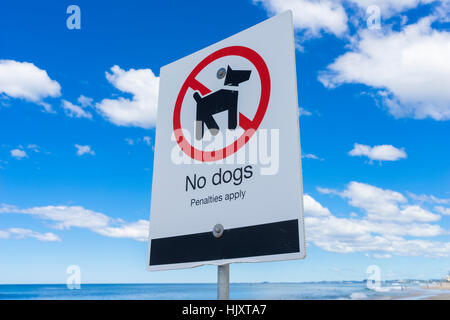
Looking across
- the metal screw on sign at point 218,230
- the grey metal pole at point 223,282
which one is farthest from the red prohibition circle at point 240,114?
the grey metal pole at point 223,282

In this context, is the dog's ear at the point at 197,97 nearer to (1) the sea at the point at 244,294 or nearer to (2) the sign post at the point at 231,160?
(2) the sign post at the point at 231,160

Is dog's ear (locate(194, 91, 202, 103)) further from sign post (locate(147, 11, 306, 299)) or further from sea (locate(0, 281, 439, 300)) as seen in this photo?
sea (locate(0, 281, 439, 300))

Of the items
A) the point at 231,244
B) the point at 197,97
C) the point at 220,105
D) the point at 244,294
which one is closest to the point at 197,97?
the point at 197,97

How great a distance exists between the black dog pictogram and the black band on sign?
629 mm

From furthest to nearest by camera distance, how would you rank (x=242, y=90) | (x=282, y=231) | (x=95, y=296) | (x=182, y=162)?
(x=95, y=296)
(x=182, y=162)
(x=242, y=90)
(x=282, y=231)

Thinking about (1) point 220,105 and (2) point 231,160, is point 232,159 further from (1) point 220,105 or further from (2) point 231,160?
(1) point 220,105

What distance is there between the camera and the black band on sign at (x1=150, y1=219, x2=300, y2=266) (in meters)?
1.85

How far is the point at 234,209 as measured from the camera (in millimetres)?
2072

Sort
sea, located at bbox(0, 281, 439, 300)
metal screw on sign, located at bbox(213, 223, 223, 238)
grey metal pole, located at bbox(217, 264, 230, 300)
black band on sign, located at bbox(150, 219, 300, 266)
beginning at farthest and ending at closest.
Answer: sea, located at bbox(0, 281, 439, 300), metal screw on sign, located at bbox(213, 223, 223, 238), grey metal pole, located at bbox(217, 264, 230, 300), black band on sign, located at bbox(150, 219, 300, 266)

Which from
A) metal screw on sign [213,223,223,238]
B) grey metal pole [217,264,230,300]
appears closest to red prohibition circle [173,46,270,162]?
metal screw on sign [213,223,223,238]
